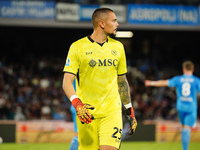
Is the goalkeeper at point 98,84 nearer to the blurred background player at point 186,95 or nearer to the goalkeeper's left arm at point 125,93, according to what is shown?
the goalkeeper's left arm at point 125,93

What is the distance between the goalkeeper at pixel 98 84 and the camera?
441 cm

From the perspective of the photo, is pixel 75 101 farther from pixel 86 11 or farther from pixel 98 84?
pixel 86 11

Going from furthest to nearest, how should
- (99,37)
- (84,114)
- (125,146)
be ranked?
1. (125,146)
2. (99,37)
3. (84,114)

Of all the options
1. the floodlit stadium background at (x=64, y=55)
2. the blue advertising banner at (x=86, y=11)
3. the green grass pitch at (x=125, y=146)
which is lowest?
the green grass pitch at (x=125, y=146)

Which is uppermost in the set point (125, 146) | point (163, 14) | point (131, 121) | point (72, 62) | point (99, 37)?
point (163, 14)

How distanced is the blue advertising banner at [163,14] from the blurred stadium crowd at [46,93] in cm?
328

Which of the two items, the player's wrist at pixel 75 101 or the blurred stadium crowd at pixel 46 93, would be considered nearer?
the player's wrist at pixel 75 101

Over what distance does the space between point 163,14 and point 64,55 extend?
6.49 m

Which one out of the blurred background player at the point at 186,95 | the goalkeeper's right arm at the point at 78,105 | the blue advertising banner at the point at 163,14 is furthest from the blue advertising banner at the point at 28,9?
the goalkeeper's right arm at the point at 78,105

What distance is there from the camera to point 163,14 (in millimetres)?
19844

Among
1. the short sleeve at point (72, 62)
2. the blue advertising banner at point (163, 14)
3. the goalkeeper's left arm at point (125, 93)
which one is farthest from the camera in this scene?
the blue advertising banner at point (163, 14)

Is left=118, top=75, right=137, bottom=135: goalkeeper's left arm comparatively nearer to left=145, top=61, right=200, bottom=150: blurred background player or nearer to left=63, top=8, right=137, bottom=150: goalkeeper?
left=63, top=8, right=137, bottom=150: goalkeeper

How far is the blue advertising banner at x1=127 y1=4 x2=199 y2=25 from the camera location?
19.7 meters

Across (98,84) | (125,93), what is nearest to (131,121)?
(125,93)
